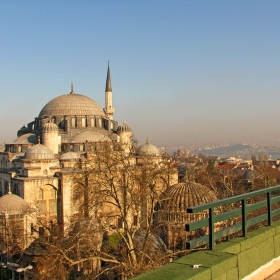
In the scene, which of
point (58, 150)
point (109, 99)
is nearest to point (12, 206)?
point (58, 150)

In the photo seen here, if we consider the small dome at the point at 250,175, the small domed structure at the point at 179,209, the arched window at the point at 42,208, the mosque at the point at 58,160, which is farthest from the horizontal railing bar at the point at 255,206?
the small dome at the point at 250,175

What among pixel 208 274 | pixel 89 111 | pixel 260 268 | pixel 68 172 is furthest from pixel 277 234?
pixel 89 111

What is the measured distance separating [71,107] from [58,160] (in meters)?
7.95

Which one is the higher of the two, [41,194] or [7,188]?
[7,188]

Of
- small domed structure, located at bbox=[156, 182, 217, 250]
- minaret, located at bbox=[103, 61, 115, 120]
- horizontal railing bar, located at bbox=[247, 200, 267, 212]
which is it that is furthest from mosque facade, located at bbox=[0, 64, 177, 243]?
horizontal railing bar, located at bbox=[247, 200, 267, 212]

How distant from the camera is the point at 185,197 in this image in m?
16.4

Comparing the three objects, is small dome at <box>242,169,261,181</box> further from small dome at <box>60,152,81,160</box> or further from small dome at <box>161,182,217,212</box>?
small dome at <box>161,182,217,212</box>

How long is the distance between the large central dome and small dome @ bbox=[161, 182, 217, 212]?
16.6m

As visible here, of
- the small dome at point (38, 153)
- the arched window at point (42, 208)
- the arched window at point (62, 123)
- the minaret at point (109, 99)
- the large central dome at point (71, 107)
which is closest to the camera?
the arched window at point (42, 208)

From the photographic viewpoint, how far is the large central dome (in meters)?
31.8

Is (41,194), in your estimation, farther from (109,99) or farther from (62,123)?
(109,99)

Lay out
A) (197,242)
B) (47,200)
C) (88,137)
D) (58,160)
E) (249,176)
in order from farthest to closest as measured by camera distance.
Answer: (249,176)
(88,137)
(58,160)
(47,200)
(197,242)

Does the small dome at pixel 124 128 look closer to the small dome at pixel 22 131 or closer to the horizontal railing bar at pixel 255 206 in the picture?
the small dome at pixel 22 131

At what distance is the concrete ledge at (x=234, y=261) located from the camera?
3.21 m
